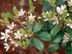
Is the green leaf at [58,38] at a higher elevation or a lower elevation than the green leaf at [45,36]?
lower

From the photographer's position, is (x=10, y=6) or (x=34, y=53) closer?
(x=34, y=53)

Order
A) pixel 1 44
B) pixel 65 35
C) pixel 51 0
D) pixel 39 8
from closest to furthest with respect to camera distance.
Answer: pixel 51 0, pixel 65 35, pixel 1 44, pixel 39 8

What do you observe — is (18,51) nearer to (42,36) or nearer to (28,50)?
(28,50)

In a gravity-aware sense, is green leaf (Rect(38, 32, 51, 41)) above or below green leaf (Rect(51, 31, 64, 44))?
above

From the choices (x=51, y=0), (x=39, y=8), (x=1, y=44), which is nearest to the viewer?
(x=51, y=0)

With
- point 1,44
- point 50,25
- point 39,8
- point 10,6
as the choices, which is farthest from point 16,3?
point 50,25

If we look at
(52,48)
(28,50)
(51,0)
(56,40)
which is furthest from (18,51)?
(51,0)

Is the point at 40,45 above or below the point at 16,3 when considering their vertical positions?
below

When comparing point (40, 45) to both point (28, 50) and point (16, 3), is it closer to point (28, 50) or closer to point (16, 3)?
point (28, 50)

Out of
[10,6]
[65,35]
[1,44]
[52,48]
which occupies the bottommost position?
[1,44]
